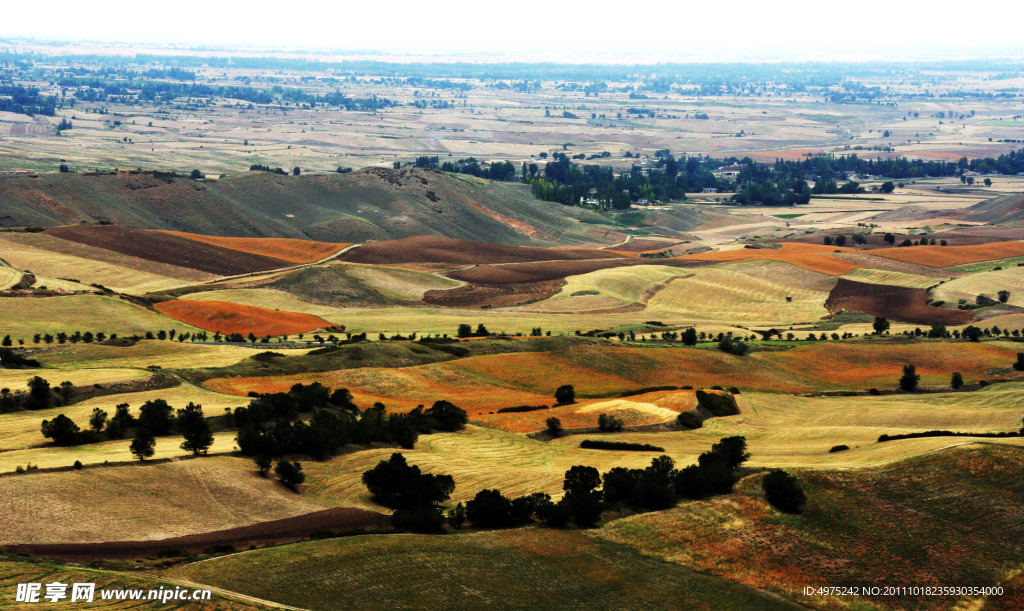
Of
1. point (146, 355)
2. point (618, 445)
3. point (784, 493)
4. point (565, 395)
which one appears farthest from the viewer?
point (146, 355)

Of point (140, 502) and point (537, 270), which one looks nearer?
point (140, 502)

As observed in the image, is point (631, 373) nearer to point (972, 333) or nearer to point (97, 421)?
point (972, 333)

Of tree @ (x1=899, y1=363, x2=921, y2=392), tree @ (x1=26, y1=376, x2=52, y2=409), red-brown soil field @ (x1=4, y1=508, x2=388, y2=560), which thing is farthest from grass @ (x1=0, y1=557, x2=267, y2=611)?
tree @ (x1=899, y1=363, x2=921, y2=392)

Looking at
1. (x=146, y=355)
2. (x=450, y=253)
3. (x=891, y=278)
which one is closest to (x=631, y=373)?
(x=146, y=355)

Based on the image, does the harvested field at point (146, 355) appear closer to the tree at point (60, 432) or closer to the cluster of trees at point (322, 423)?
the cluster of trees at point (322, 423)

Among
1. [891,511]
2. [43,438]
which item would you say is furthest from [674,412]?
[43,438]

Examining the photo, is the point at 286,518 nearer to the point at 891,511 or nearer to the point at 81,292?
the point at 891,511

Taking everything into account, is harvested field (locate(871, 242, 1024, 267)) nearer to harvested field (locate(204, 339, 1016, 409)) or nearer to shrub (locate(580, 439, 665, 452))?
harvested field (locate(204, 339, 1016, 409))
